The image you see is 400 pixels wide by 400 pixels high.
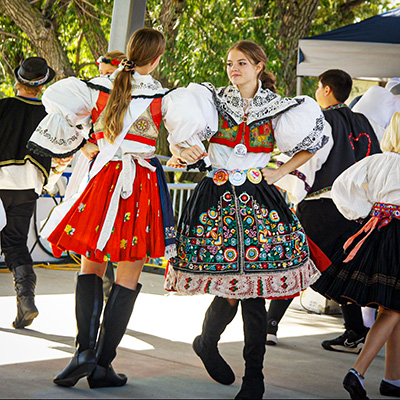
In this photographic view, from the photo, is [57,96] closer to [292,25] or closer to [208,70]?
[208,70]

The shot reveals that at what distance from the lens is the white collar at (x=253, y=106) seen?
10.6 feet

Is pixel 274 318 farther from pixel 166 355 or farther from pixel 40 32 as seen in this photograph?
pixel 40 32

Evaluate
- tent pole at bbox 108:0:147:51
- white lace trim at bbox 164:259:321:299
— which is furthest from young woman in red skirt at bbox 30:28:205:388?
tent pole at bbox 108:0:147:51

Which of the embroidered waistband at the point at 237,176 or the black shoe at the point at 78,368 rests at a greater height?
the embroidered waistband at the point at 237,176

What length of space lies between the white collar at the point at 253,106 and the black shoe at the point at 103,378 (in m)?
1.17

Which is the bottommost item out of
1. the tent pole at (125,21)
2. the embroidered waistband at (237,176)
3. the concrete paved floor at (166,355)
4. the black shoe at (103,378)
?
the concrete paved floor at (166,355)

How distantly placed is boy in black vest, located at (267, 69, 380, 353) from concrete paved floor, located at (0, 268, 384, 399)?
14cm

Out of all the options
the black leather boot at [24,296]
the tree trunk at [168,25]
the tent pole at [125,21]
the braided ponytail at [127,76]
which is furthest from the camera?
the tree trunk at [168,25]

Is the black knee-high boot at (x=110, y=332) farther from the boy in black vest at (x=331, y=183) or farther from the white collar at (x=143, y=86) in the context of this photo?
the boy in black vest at (x=331, y=183)

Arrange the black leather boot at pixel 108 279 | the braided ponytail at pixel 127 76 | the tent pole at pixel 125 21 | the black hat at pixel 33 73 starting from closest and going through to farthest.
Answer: the braided ponytail at pixel 127 76 → the black hat at pixel 33 73 → the black leather boot at pixel 108 279 → the tent pole at pixel 125 21

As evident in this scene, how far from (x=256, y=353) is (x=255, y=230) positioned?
0.51 meters

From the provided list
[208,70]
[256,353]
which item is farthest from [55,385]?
Answer: [208,70]

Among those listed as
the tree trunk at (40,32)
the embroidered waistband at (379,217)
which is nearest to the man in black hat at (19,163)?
the embroidered waistband at (379,217)

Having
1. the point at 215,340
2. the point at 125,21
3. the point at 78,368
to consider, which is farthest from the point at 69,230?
the point at 125,21
